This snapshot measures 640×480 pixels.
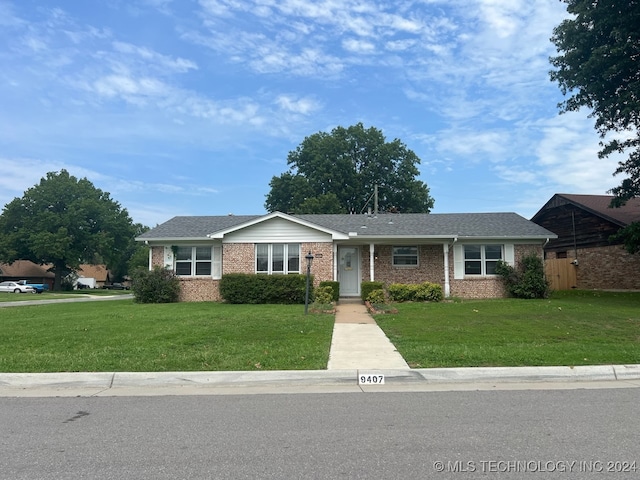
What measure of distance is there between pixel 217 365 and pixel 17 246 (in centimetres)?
5593

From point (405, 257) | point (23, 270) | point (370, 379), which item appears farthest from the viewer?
point (23, 270)

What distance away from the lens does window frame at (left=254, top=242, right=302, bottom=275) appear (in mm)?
20062

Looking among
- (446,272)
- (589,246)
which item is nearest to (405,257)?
(446,272)

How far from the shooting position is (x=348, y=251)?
21516mm

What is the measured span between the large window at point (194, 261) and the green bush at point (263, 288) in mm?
2351

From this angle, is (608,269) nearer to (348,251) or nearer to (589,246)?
(589,246)

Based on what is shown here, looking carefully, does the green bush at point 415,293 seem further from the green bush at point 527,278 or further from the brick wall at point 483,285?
the green bush at point 527,278

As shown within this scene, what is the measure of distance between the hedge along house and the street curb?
1220 cm

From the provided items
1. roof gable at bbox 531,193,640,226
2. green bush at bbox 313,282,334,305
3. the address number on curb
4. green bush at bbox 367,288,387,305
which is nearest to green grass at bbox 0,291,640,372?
the address number on curb

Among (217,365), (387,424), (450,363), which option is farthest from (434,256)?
(387,424)

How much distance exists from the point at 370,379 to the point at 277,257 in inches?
520

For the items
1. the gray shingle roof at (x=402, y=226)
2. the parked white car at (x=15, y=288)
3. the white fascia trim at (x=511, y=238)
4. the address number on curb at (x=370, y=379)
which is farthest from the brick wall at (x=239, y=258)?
the parked white car at (x=15, y=288)

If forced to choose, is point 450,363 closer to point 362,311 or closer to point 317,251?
point 362,311

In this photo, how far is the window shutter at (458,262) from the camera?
68.5 ft
